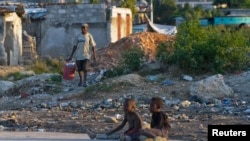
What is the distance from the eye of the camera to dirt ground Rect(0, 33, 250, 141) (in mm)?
12422

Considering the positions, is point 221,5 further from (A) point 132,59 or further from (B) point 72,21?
Answer: (A) point 132,59

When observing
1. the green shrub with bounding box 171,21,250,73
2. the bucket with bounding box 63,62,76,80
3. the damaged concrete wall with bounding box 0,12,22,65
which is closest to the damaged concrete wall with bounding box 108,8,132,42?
the damaged concrete wall with bounding box 0,12,22,65

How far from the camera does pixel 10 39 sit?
2919 centimetres

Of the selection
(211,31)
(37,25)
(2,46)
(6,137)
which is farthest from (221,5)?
(6,137)

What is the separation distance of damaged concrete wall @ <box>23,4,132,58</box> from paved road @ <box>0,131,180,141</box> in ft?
65.1

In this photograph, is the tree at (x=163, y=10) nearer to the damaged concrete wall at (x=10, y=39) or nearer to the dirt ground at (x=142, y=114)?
the damaged concrete wall at (x=10, y=39)

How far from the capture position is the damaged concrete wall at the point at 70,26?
105ft

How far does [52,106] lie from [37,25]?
64.0ft

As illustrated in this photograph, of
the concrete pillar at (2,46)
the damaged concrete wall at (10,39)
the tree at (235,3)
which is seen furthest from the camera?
the tree at (235,3)

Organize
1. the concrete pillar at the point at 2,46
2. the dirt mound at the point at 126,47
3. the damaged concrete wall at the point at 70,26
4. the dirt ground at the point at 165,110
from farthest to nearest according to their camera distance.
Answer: the damaged concrete wall at the point at 70,26 < the concrete pillar at the point at 2,46 < the dirt mound at the point at 126,47 < the dirt ground at the point at 165,110

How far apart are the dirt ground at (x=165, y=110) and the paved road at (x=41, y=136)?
16.8 inches

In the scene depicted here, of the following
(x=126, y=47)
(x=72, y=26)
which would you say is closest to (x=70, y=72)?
(x=126, y=47)

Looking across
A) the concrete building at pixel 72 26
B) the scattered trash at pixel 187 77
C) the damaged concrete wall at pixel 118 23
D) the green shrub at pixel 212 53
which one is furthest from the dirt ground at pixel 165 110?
the damaged concrete wall at pixel 118 23

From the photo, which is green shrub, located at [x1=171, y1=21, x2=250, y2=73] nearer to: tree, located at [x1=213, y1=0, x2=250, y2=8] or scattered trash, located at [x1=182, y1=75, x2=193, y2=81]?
scattered trash, located at [x1=182, y1=75, x2=193, y2=81]
